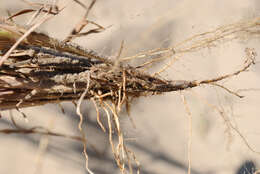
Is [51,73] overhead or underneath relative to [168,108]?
overhead

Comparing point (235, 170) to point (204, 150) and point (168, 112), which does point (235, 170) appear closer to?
point (204, 150)

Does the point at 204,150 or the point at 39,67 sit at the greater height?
the point at 39,67

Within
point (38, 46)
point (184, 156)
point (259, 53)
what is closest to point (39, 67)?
point (38, 46)

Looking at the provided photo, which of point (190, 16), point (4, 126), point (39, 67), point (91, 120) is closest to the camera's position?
point (39, 67)

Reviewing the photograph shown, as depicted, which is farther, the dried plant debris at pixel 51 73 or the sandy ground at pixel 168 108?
the sandy ground at pixel 168 108

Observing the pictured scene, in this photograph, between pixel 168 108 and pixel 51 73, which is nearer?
pixel 51 73

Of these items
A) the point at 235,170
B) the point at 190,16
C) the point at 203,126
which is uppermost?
the point at 190,16

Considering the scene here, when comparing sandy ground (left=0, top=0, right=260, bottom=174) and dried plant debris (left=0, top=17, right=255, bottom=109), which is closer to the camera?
dried plant debris (left=0, top=17, right=255, bottom=109)

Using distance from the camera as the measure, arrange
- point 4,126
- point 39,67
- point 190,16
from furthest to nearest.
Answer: point 190,16
point 4,126
point 39,67
